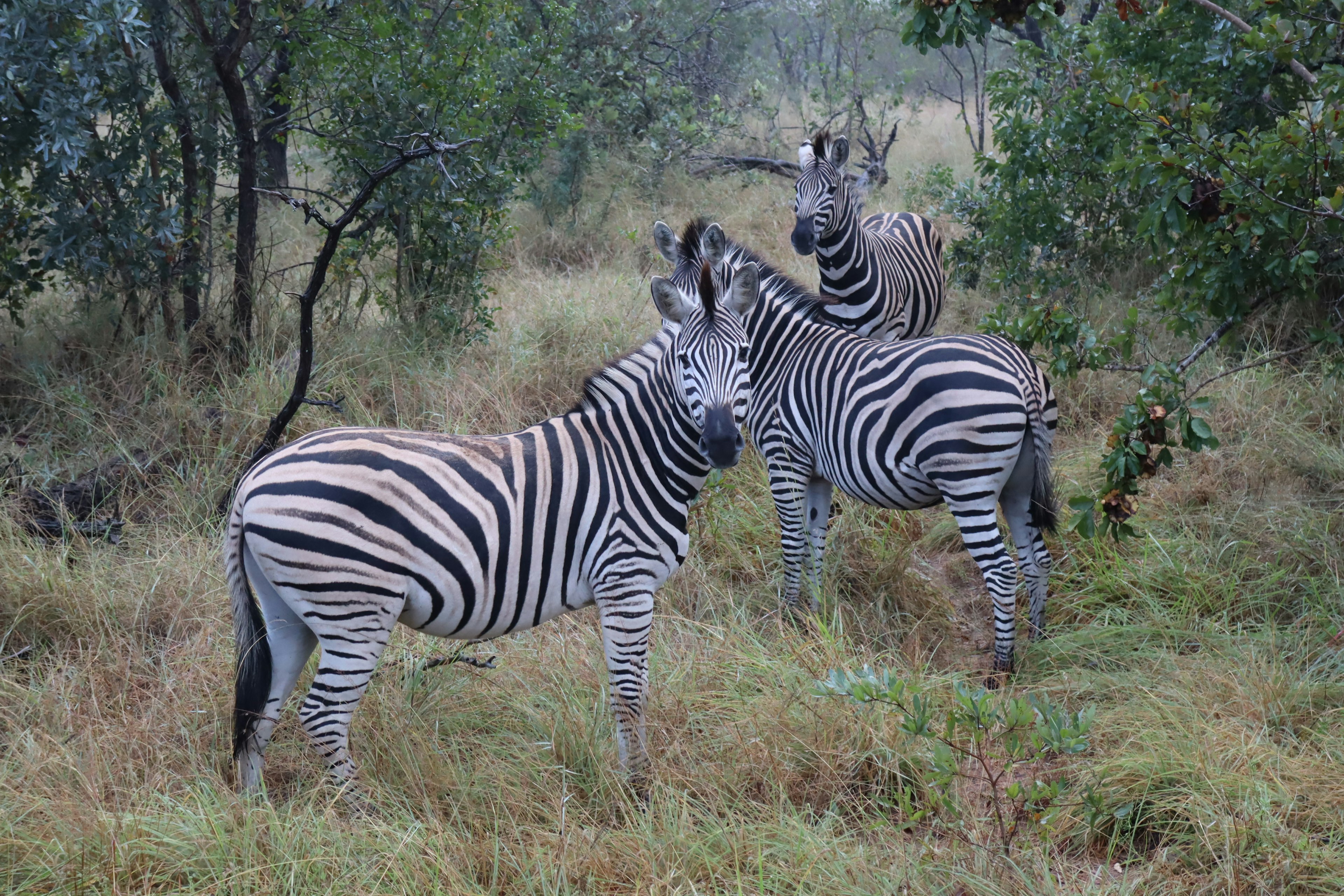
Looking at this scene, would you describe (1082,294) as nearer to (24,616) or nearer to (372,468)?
(372,468)

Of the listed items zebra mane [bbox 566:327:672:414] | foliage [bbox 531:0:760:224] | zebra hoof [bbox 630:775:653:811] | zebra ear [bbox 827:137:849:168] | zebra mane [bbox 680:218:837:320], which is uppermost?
foliage [bbox 531:0:760:224]

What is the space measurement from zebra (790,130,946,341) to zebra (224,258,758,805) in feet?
12.1

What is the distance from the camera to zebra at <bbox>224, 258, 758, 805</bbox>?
3.53 metres

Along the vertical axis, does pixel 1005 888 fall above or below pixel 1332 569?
below

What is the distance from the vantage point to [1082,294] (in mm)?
8820

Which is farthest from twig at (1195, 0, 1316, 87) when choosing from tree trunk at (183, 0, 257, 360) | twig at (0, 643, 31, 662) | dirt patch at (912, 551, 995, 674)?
tree trunk at (183, 0, 257, 360)

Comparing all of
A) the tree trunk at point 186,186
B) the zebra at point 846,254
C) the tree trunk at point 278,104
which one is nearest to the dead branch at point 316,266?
the tree trunk at point 186,186

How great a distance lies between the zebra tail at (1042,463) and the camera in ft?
16.6

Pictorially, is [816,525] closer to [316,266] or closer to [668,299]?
[668,299]

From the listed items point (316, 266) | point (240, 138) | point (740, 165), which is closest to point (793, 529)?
point (316, 266)

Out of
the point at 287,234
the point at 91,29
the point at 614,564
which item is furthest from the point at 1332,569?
the point at 287,234

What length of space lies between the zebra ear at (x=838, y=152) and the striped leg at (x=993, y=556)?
388 centimetres

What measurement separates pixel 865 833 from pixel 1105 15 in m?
6.73

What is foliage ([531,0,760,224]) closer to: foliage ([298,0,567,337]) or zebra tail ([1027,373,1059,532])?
foliage ([298,0,567,337])
